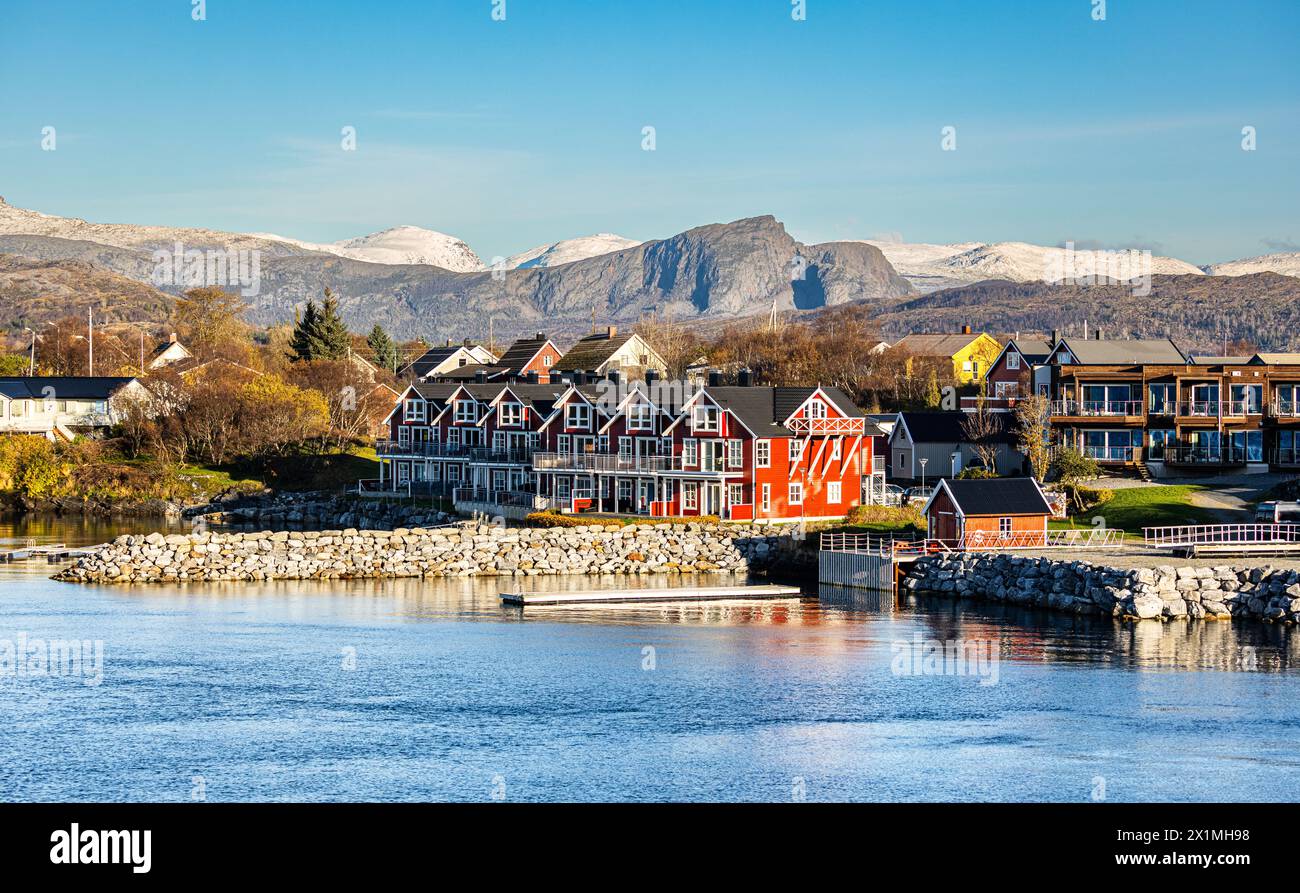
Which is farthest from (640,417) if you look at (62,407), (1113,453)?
(62,407)

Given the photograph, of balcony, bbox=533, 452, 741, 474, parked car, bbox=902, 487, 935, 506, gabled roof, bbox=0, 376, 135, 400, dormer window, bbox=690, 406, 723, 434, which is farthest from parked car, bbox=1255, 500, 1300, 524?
gabled roof, bbox=0, 376, 135, 400

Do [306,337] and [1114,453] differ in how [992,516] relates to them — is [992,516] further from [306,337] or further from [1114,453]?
[306,337]

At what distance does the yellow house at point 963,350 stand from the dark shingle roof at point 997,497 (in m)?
60.4

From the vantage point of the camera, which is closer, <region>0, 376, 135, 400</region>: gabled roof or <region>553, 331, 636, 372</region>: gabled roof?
<region>0, 376, 135, 400</region>: gabled roof

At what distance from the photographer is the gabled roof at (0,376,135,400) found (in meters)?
103

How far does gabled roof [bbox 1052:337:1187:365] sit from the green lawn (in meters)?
10.1

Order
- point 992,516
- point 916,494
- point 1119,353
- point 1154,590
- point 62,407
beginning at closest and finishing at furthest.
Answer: point 1154,590 → point 992,516 → point 916,494 → point 1119,353 → point 62,407

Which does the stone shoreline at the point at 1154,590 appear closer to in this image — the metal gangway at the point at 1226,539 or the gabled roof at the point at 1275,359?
the metal gangway at the point at 1226,539

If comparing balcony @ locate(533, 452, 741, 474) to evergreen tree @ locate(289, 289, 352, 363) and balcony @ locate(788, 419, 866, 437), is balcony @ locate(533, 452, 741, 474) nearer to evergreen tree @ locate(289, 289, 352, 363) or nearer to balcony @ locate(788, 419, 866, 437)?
balcony @ locate(788, 419, 866, 437)

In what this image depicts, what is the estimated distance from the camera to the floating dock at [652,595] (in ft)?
184

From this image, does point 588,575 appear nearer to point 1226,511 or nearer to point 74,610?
point 74,610

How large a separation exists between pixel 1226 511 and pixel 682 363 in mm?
59310

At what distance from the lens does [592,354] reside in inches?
4257

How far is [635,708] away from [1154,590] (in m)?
20.7
